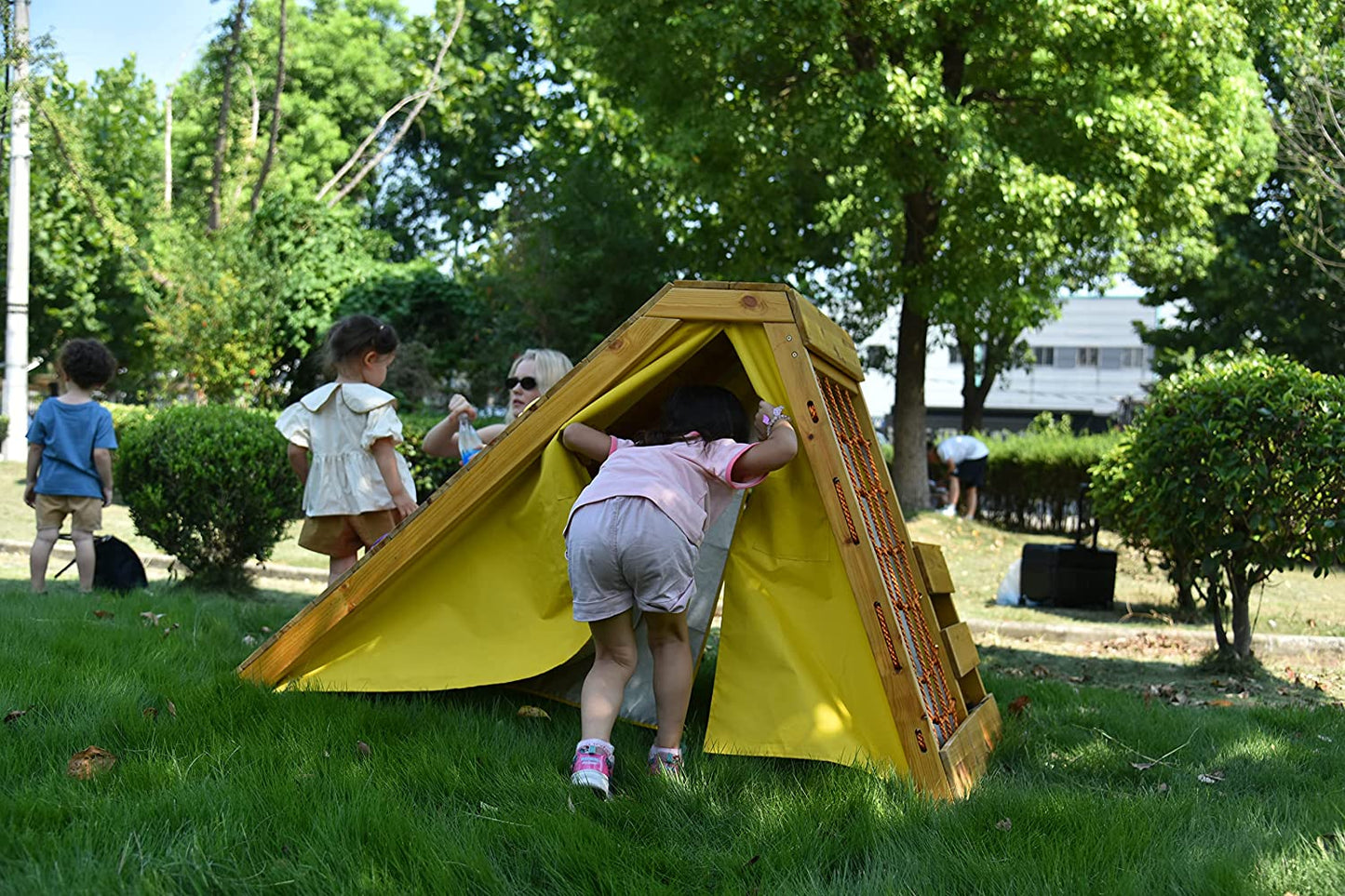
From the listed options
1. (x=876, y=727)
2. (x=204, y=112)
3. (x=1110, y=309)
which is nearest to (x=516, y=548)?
(x=876, y=727)

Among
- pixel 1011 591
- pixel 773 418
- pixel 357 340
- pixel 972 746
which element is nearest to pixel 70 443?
pixel 357 340

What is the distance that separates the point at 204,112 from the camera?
27.4 m

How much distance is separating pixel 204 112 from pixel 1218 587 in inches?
1047

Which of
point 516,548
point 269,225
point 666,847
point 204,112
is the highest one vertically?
point 204,112

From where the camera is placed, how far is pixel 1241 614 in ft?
22.9

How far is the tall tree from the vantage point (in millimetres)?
13508

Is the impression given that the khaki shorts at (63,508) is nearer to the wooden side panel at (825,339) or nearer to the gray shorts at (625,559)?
the gray shorts at (625,559)

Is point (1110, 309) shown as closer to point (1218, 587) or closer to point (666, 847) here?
point (1218, 587)

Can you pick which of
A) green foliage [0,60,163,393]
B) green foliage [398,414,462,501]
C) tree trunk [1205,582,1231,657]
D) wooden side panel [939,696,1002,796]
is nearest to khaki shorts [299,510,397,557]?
wooden side panel [939,696,1002,796]

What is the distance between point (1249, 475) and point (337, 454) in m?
4.94

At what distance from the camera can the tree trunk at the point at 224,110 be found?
20.8 meters

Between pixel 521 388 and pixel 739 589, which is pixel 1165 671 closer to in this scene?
pixel 739 589

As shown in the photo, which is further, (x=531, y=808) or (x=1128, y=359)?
(x=1128, y=359)

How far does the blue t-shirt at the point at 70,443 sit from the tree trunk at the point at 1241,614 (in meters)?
6.83
